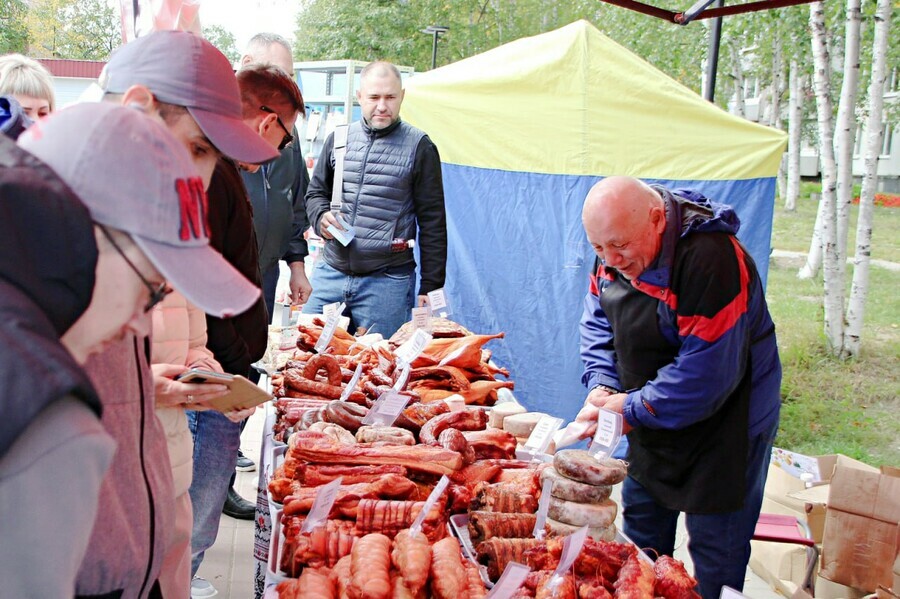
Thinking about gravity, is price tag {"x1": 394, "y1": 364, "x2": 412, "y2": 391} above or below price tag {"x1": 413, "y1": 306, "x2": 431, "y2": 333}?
below

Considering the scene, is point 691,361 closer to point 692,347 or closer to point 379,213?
point 692,347

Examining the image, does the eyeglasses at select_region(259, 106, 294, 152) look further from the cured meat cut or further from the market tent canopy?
the market tent canopy

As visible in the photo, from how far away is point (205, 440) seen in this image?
9.87ft

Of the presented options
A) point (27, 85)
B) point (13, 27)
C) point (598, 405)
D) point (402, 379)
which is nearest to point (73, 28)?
point (13, 27)

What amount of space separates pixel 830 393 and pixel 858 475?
4267 mm

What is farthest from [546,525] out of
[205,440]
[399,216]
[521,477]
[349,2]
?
[349,2]

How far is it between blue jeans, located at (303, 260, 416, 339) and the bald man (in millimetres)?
2175

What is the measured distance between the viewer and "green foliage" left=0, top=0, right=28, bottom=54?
86.2ft

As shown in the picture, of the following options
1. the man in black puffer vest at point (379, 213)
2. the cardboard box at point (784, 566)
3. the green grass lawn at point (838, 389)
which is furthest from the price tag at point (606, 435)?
the green grass lawn at point (838, 389)

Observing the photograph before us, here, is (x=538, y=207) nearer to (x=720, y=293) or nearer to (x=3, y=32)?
(x=720, y=293)

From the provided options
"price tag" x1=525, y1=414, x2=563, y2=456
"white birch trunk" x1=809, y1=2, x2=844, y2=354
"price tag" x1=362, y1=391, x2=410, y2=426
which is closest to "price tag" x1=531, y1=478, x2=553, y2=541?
"price tag" x1=525, y1=414, x2=563, y2=456

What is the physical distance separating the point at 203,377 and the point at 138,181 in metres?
1.07

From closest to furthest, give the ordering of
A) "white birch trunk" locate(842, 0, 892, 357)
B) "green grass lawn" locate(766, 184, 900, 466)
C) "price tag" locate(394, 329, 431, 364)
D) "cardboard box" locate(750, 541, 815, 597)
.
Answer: "price tag" locate(394, 329, 431, 364) < "cardboard box" locate(750, 541, 815, 597) < "green grass lawn" locate(766, 184, 900, 466) < "white birch trunk" locate(842, 0, 892, 357)

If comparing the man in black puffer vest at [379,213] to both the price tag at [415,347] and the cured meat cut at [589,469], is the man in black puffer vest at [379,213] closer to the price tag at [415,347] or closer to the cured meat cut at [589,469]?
the price tag at [415,347]
